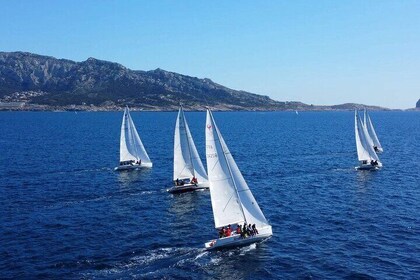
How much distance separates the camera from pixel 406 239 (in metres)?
45.0

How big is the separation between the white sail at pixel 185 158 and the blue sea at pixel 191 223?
374 cm

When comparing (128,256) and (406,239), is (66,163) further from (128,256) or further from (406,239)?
(406,239)

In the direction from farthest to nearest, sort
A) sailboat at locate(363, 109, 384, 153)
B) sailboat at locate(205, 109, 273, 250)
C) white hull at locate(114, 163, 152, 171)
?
sailboat at locate(363, 109, 384, 153)
white hull at locate(114, 163, 152, 171)
sailboat at locate(205, 109, 273, 250)

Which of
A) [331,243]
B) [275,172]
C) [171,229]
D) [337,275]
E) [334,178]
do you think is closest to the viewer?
[337,275]

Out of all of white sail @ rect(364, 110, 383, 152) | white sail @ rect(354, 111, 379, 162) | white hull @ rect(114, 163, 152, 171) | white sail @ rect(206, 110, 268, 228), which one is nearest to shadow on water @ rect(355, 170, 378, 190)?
white sail @ rect(354, 111, 379, 162)

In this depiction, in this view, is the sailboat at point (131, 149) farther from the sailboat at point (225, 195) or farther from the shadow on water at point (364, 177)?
the sailboat at point (225, 195)

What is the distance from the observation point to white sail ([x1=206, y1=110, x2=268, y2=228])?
146 ft

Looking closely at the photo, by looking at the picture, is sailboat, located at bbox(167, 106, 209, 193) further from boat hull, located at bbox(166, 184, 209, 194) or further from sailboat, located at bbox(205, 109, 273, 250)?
sailboat, located at bbox(205, 109, 273, 250)

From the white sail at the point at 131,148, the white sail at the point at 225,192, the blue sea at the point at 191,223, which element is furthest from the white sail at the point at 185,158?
the white sail at the point at 225,192

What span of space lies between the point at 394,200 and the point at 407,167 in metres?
30.1

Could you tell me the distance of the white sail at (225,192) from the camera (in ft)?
146

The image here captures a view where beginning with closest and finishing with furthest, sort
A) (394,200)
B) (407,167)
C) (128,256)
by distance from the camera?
(128,256), (394,200), (407,167)

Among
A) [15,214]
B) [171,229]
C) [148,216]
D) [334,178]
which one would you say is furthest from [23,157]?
[334,178]

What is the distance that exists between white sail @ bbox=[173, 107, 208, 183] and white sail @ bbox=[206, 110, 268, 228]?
73.8 ft
